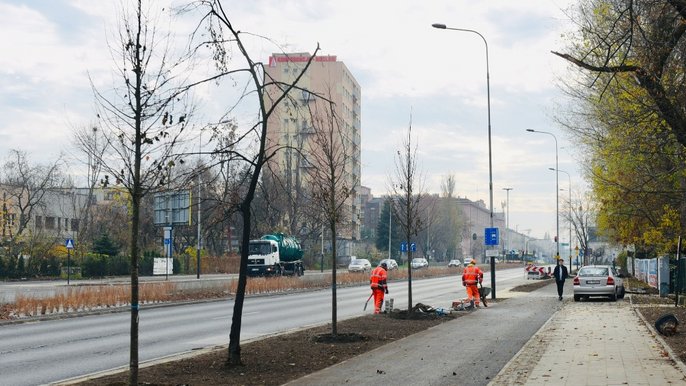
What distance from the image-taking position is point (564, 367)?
1312cm

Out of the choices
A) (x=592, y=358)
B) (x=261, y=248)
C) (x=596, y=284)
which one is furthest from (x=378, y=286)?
(x=261, y=248)

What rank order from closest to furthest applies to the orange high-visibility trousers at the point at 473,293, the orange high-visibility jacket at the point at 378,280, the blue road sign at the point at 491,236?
the orange high-visibility jacket at the point at 378,280 → the orange high-visibility trousers at the point at 473,293 → the blue road sign at the point at 491,236

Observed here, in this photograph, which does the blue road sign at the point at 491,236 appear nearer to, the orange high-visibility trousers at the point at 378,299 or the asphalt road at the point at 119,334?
the asphalt road at the point at 119,334

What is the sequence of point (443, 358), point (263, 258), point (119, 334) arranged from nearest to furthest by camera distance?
point (443, 358) < point (119, 334) < point (263, 258)

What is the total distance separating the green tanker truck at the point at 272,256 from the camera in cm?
5769

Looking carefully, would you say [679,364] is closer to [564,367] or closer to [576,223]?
[564,367]

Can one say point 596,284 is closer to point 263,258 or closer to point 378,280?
point 378,280

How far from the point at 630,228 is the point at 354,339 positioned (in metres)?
27.9

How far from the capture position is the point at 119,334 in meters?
20.6

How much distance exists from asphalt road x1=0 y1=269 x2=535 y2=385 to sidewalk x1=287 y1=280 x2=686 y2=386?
4.19 meters

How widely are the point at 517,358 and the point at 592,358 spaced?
125 cm

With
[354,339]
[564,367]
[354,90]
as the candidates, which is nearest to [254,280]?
→ [354,339]

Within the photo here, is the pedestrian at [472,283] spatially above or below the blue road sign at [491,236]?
below

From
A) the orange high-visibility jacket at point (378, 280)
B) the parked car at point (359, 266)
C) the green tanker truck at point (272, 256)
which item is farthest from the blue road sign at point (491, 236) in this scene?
the parked car at point (359, 266)
